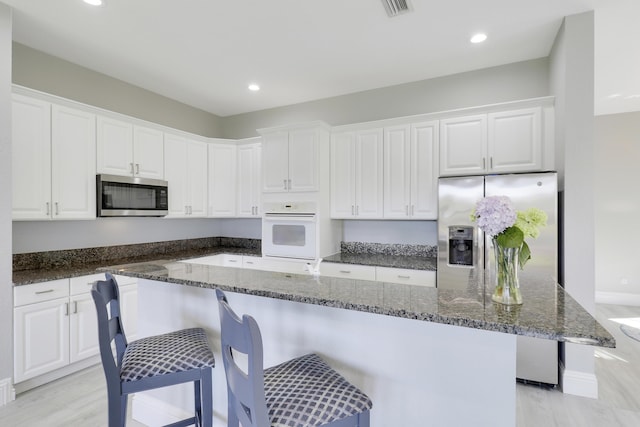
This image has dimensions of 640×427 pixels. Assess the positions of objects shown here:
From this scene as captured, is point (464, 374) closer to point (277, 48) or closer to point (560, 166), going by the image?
point (560, 166)

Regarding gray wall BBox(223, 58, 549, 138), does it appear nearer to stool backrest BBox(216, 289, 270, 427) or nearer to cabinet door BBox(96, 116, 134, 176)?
cabinet door BBox(96, 116, 134, 176)

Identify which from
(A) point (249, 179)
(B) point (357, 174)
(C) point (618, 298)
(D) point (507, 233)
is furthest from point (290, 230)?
(C) point (618, 298)

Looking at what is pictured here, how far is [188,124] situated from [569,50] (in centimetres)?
433

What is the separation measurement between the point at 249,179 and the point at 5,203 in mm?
2526

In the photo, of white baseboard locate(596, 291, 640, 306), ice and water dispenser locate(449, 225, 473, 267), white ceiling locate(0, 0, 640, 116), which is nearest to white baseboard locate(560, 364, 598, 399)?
ice and water dispenser locate(449, 225, 473, 267)

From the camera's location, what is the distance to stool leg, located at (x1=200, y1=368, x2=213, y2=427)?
4.81 ft

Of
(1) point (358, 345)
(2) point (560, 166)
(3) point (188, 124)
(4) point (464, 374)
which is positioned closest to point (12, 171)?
(3) point (188, 124)

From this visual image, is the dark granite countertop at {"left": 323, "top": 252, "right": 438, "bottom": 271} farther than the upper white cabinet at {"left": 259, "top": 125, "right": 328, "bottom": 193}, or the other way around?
the upper white cabinet at {"left": 259, "top": 125, "right": 328, "bottom": 193}

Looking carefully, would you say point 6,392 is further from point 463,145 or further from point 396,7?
point 463,145

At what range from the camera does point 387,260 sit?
3438 millimetres

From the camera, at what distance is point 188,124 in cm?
454

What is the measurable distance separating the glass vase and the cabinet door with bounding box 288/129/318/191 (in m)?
2.59

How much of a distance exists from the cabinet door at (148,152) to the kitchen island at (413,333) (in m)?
2.19

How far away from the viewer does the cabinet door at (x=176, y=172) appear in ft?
12.7
